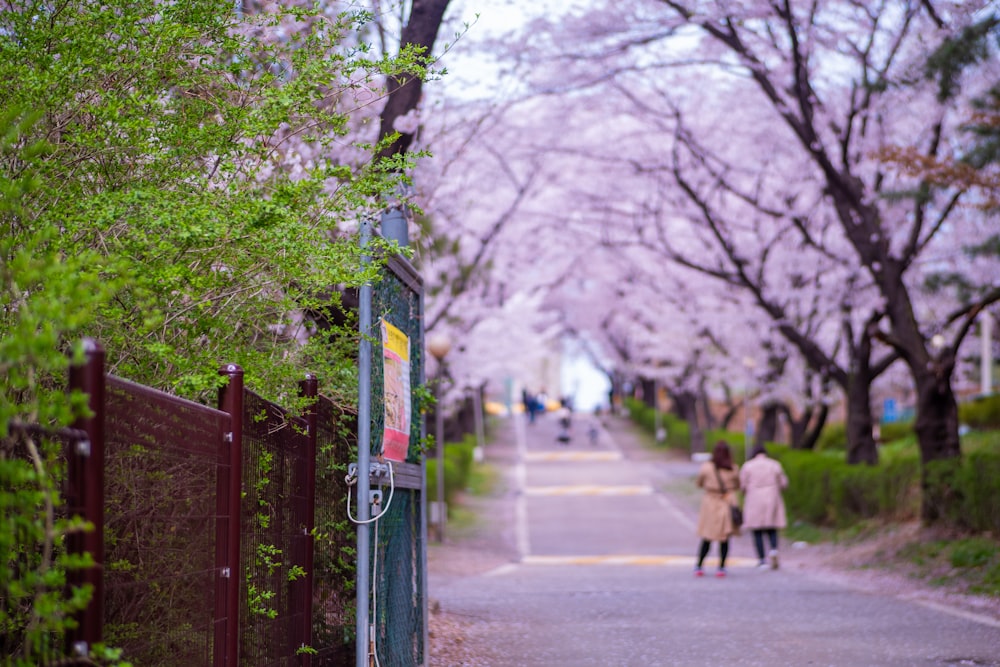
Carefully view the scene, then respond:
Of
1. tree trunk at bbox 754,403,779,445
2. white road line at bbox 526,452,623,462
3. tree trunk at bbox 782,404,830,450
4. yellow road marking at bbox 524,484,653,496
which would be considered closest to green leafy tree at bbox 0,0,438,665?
tree trunk at bbox 782,404,830,450

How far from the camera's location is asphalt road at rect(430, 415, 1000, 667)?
8.45m

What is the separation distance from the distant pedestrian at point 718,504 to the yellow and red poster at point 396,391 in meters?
9.77

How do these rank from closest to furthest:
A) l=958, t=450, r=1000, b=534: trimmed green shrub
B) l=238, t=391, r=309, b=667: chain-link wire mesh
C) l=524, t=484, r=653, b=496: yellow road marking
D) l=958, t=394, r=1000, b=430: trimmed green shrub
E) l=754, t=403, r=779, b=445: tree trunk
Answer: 1. l=238, t=391, r=309, b=667: chain-link wire mesh
2. l=958, t=450, r=1000, b=534: trimmed green shrub
3. l=524, t=484, r=653, b=496: yellow road marking
4. l=754, t=403, r=779, b=445: tree trunk
5. l=958, t=394, r=1000, b=430: trimmed green shrub

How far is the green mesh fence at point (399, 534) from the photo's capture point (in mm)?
5867

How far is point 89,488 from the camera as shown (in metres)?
2.96

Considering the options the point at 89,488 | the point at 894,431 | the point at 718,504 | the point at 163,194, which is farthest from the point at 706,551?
the point at 894,431

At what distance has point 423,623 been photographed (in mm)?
7227

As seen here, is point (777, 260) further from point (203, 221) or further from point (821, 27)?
point (203, 221)

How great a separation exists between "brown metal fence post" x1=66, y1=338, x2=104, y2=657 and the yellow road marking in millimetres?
28939

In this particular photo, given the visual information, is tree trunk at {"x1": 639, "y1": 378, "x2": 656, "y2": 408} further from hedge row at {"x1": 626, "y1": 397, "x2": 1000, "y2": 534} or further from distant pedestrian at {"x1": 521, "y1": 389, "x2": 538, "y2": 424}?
hedge row at {"x1": 626, "y1": 397, "x2": 1000, "y2": 534}

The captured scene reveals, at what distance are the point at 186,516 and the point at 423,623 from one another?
341 centimetres

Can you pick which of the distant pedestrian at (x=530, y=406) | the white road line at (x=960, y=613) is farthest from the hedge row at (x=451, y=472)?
the distant pedestrian at (x=530, y=406)

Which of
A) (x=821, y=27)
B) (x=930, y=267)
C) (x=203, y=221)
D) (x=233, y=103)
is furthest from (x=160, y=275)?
(x=930, y=267)

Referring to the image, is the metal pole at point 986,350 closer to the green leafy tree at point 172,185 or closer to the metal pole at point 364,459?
the metal pole at point 364,459
